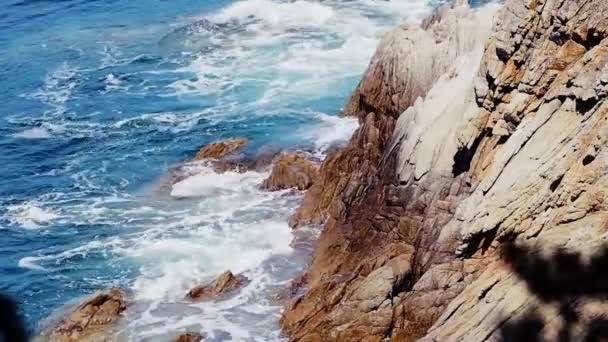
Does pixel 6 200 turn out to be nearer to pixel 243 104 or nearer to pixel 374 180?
pixel 243 104

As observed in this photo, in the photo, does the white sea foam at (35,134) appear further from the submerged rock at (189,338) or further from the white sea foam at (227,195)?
the submerged rock at (189,338)

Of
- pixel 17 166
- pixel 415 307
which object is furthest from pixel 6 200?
pixel 415 307

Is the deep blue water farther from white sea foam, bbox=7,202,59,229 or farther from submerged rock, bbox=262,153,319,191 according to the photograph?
submerged rock, bbox=262,153,319,191

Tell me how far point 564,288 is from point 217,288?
35.7 feet

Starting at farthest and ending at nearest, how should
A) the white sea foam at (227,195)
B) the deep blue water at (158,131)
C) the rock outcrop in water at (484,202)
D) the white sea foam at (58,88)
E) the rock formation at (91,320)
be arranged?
the white sea foam at (58,88)
the deep blue water at (158,131)
the white sea foam at (227,195)
the rock formation at (91,320)
the rock outcrop in water at (484,202)

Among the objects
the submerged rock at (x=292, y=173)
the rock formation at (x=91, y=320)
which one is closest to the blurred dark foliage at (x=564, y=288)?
the rock formation at (x=91, y=320)

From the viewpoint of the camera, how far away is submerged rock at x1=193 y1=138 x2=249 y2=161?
30209mm

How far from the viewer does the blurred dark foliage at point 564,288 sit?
39.7ft

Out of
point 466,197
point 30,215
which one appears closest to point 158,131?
point 30,215

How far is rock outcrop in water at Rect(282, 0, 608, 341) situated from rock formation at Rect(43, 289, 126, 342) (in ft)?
15.3

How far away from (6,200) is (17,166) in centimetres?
303

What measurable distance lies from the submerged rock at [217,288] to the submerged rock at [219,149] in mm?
8843

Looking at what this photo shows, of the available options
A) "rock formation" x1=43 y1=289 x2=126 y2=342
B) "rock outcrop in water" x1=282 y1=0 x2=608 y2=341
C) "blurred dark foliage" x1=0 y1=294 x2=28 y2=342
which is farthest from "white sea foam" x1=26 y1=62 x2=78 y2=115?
"blurred dark foliage" x1=0 y1=294 x2=28 y2=342

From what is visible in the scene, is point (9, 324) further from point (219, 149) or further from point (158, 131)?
point (158, 131)
